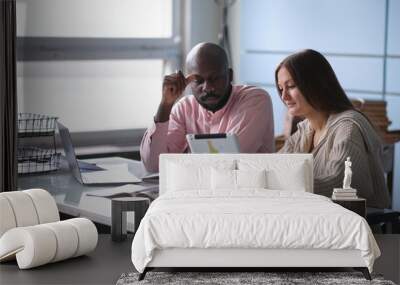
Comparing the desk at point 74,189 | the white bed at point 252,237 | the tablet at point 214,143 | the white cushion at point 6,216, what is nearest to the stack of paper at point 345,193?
the white bed at point 252,237

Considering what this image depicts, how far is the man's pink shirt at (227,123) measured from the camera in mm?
6949

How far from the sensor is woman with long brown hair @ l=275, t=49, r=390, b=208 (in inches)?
263

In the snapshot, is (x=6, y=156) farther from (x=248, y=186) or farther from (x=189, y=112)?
(x=248, y=186)

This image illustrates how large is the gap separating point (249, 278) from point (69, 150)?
2.36 m

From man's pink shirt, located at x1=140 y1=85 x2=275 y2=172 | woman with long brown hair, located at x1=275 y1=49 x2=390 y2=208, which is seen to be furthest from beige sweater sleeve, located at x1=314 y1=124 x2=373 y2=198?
man's pink shirt, located at x1=140 y1=85 x2=275 y2=172

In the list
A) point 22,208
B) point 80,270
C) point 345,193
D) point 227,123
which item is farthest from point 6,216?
point 345,193

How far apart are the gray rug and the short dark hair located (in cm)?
166

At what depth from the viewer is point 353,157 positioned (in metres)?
6.64

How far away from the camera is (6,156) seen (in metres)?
7.06

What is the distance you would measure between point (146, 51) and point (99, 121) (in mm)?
660

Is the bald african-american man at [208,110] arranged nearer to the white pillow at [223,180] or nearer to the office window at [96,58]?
the office window at [96,58]

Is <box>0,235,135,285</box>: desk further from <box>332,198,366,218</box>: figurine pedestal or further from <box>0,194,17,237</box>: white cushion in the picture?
<box>332,198,366,218</box>: figurine pedestal

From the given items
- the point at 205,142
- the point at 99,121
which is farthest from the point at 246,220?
the point at 99,121

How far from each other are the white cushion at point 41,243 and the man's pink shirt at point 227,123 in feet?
4.47
